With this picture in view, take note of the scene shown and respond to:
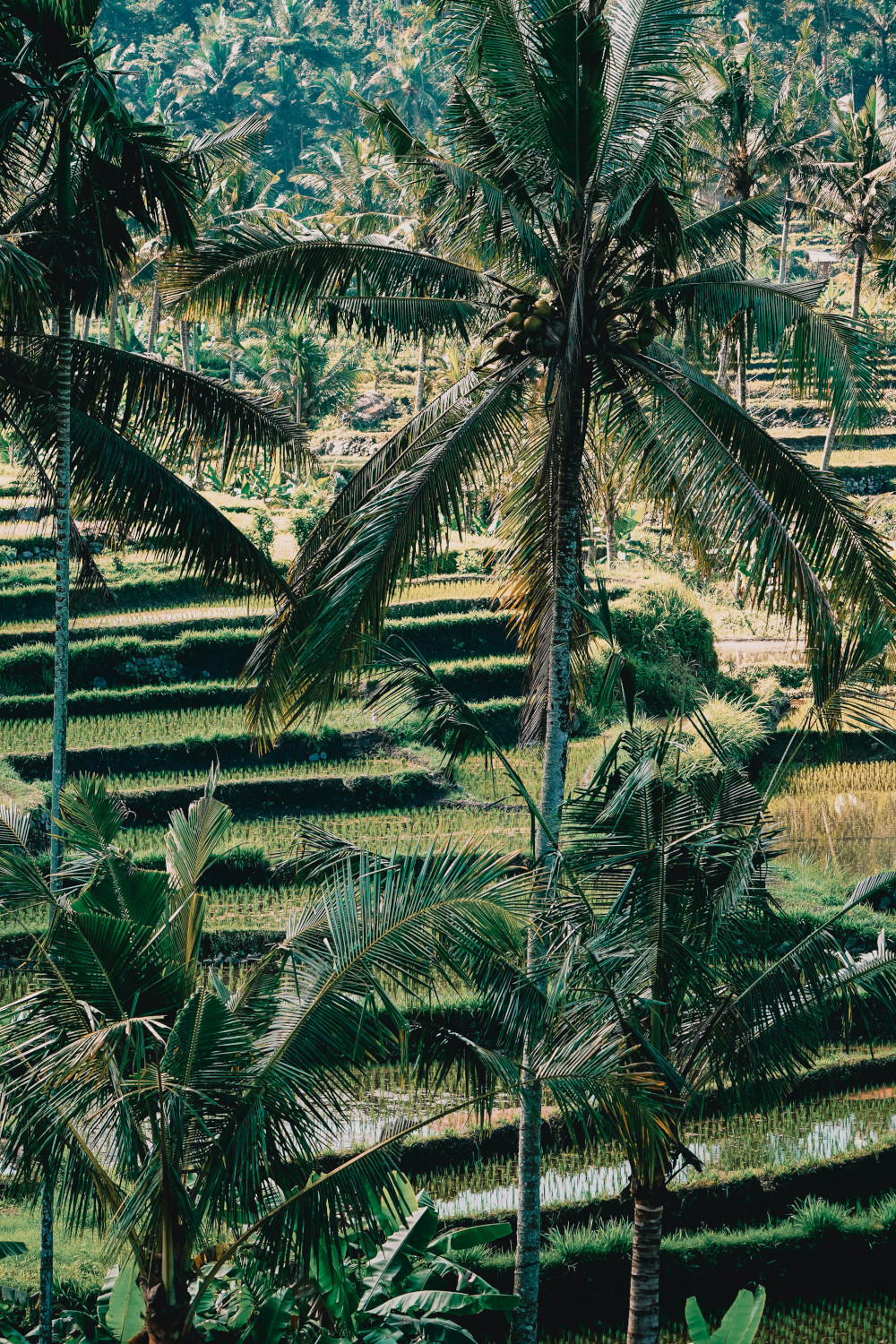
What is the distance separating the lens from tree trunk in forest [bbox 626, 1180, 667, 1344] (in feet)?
20.9

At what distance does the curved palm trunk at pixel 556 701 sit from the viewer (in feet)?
21.3

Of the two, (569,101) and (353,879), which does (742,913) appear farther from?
(569,101)

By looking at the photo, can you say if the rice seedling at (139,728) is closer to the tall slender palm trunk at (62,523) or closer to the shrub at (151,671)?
the shrub at (151,671)

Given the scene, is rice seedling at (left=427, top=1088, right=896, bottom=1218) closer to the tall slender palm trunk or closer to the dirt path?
the tall slender palm trunk

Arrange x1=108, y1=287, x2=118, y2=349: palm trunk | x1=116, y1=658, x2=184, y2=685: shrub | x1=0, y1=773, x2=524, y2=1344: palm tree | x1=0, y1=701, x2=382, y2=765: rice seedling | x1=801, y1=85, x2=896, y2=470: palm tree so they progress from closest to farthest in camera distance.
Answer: x1=0, y1=773, x2=524, y2=1344: palm tree, x1=108, y1=287, x2=118, y2=349: palm trunk, x1=0, y1=701, x2=382, y2=765: rice seedling, x1=116, y1=658, x2=184, y2=685: shrub, x1=801, y1=85, x2=896, y2=470: palm tree

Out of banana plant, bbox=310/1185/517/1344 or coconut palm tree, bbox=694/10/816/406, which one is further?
coconut palm tree, bbox=694/10/816/406

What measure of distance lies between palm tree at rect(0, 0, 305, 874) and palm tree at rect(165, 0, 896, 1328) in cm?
58

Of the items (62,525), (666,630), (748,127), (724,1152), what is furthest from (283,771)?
(748,127)

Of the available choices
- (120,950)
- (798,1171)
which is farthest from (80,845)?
(798,1171)

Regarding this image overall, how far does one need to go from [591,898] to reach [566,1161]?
3758 mm

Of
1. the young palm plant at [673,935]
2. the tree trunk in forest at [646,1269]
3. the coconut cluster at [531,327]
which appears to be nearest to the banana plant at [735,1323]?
the young palm plant at [673,935]

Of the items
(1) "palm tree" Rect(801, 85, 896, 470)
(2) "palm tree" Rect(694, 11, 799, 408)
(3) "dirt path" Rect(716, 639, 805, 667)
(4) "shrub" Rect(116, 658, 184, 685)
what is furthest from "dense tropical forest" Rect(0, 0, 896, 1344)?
(1) "palm tree" Rect(801, 85, 896, 470)

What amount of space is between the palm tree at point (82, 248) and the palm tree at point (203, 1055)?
1.86 meters

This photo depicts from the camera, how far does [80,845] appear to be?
232 inches
